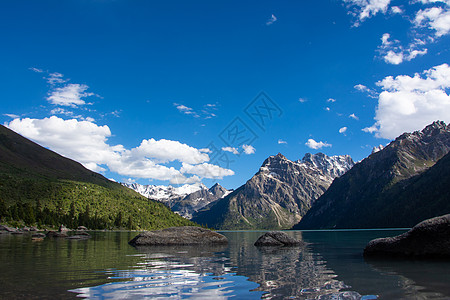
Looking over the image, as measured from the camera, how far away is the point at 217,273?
1681cm

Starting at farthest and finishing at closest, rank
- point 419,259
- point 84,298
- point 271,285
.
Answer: point 419,259
point 271,285
point 84,298

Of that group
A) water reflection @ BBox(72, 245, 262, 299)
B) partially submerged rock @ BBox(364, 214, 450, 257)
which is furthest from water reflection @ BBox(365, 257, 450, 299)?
water reflection @ BBox(72, 245, 262, 299)

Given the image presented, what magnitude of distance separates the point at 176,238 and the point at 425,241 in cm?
3336

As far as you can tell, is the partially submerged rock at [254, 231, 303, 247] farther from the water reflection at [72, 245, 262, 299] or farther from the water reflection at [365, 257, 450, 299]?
the water reflection at [72, 245, 262, 299]

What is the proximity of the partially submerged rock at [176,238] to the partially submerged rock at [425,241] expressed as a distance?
29.3 metres

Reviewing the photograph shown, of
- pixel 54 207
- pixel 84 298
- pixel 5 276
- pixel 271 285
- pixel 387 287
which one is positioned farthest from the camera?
pixel 54 207

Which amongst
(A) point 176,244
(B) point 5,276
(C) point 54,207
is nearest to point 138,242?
(A) point 176,244

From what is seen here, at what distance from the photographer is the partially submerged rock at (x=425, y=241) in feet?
66.0

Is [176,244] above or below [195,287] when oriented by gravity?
below

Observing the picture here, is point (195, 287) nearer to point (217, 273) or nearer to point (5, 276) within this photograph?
point (217, 273)

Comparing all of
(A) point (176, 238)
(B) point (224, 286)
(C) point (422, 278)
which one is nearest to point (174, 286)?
(B) point (224, 286)

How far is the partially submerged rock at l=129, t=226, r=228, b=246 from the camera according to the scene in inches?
1762

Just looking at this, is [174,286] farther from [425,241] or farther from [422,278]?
[425,241]

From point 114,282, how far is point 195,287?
390cm
